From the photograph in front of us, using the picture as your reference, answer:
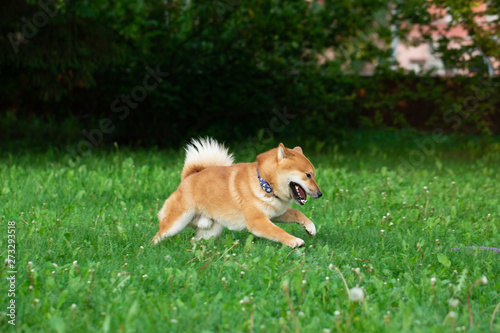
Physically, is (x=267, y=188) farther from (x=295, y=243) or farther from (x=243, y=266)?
(x=243, y=266)

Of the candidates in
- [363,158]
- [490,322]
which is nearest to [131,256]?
[490,322]

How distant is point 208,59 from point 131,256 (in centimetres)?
805

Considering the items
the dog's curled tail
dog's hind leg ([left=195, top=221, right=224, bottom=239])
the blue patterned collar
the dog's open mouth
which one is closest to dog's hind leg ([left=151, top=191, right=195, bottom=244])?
dog's hind leg ([left=195, top=221, right=224, bottom=239])

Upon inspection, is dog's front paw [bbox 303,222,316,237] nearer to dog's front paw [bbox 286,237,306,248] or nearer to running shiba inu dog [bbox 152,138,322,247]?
running shiba inu dog [bbox 152,138,322,247]

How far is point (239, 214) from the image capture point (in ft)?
14.2

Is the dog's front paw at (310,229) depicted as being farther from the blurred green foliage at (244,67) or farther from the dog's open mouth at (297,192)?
the blurred green foliage at (244,67)

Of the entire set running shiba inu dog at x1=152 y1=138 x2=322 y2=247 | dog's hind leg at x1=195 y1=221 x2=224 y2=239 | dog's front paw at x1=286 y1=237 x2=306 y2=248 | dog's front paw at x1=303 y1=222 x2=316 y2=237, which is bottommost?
dog's hind leg at x1=195 y1=221 x2=224 y2=239

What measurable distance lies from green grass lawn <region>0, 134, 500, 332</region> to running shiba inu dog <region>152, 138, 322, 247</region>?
15 cm

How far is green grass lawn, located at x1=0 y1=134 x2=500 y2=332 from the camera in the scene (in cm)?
297

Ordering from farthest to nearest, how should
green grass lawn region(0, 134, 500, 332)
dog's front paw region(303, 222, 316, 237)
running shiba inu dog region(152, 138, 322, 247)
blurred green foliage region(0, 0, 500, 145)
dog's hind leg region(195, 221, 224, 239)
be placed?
blurred green foliage region(0, 0, 500, 145) < dog's hind leg region(195, 221, 224, 239) < dog's front paw region(303, 222, 316, 237) < running shiba inu dog region(152, 138, 322, 247) < green grass lawn region(0, 134, 500, 332)

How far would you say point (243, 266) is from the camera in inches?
148

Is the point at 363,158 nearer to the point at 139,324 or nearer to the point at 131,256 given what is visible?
the point at 131,256

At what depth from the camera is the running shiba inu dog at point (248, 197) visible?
412 cm

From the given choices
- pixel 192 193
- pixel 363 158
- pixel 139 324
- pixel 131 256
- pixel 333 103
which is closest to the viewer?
pixel 139 324
